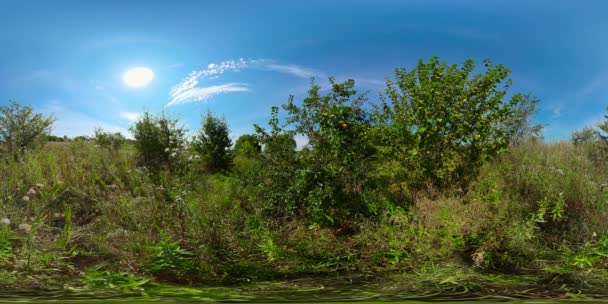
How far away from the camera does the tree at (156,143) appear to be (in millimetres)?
8273

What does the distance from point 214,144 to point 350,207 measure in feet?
15.4

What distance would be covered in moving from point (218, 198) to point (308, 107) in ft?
6.89

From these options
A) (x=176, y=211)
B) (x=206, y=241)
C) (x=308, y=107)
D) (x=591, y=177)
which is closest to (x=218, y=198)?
(x=176, y=211)

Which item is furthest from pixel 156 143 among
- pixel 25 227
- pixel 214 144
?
pixel 25 227

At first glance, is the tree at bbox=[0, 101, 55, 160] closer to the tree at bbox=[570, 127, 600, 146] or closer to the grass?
the grass

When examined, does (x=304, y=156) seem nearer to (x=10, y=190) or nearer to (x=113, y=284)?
(x=113, y=284)

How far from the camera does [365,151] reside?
21.4ft

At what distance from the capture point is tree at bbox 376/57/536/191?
20.0 feet

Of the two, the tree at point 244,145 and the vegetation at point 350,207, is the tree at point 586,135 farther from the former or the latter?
the tree at point 244,145

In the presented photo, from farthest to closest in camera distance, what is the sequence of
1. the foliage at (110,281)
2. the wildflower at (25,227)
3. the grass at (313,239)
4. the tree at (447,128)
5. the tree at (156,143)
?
1. the tree at (156,143)
2. the tree at (447,128)
3. the wildflower at (25,227)
4. the grass at (313,239)
5. the foliage at (110,281)

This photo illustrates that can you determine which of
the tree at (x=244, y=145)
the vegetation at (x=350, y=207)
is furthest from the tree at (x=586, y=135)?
the tree at (x=244, y=145)

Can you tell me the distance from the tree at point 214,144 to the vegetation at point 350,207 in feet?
3.51

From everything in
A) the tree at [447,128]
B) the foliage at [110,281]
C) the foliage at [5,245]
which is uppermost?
the tree at [447,128]

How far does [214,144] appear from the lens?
30.6ft
